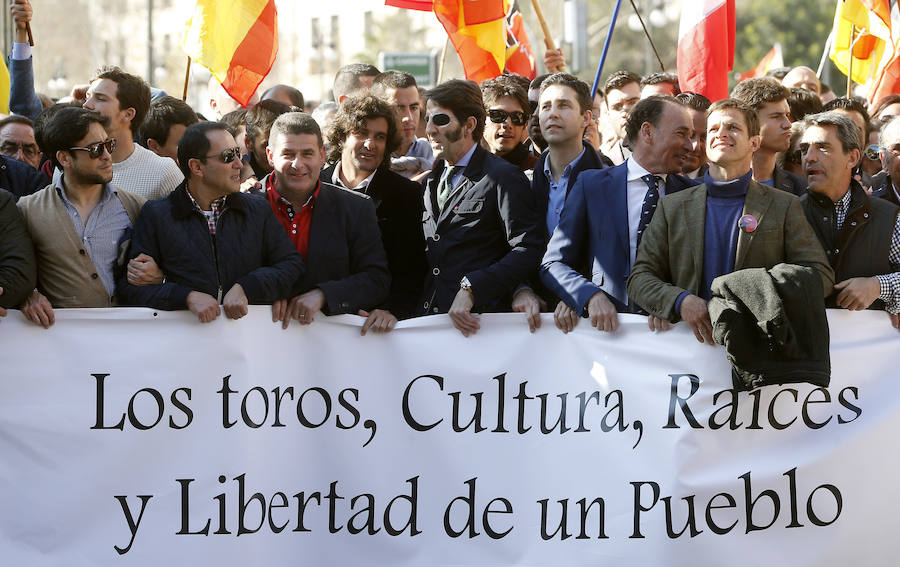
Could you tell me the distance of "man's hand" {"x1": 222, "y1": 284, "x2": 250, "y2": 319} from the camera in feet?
17.7

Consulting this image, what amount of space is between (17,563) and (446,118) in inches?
106

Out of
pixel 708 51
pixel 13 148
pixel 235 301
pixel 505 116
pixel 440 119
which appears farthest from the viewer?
pixel 708 51

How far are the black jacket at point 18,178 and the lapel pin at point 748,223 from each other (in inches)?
129

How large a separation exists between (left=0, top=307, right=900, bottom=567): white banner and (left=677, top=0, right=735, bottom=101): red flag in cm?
324

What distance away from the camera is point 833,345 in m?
5.53

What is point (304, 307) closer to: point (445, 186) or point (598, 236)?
point (445, 186)

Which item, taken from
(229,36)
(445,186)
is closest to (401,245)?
(445,186)

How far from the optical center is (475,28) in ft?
30.2

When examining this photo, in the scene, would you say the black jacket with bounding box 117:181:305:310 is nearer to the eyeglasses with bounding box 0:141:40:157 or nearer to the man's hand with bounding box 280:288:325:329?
the man's hand with bounding box 280:288:325:329

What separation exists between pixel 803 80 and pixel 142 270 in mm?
5971

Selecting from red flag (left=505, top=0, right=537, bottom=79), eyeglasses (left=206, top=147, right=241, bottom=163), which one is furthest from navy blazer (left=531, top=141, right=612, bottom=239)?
red flag (left=505, top=0, right=537, bottom=79)

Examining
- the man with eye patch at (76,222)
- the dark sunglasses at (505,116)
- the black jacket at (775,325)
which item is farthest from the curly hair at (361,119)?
the black jacket at (775,325)

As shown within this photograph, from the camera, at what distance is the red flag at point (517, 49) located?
37.6 ft

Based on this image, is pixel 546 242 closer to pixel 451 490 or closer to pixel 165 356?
pixel 451 490
